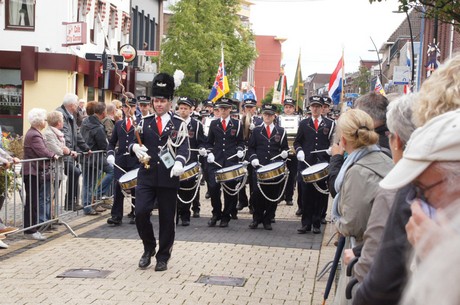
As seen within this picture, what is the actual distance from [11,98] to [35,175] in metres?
20.5

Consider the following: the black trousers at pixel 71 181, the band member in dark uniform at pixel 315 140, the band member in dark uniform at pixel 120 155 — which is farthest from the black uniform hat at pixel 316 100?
the black trousers at pixel 71 181

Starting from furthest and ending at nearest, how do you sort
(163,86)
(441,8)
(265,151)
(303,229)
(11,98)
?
(11,98) < (265,151) < (303,229) < (163,86) < (441,8)

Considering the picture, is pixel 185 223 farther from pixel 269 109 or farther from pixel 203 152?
pixel 269 109

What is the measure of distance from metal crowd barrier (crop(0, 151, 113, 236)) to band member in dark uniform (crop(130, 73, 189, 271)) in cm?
209

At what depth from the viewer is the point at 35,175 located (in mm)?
10703

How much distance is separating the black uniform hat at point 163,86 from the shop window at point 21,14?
22683 millimetres

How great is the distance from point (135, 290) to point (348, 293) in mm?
4335

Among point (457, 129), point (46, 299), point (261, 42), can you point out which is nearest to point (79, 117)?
point (46, 299)

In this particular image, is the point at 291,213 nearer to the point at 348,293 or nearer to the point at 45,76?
the point at 348,293

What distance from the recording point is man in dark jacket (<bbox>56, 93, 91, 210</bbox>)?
12.2 m

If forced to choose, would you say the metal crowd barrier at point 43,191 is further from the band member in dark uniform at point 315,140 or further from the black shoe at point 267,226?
the band member in dark uniform at point 315,140

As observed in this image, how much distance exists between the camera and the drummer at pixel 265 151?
497 inches

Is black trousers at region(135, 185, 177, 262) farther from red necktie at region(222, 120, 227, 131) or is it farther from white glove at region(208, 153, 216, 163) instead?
red necktie at region(222, 120, 227, 131)

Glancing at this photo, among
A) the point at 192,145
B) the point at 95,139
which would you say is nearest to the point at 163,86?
the point at 192,145
